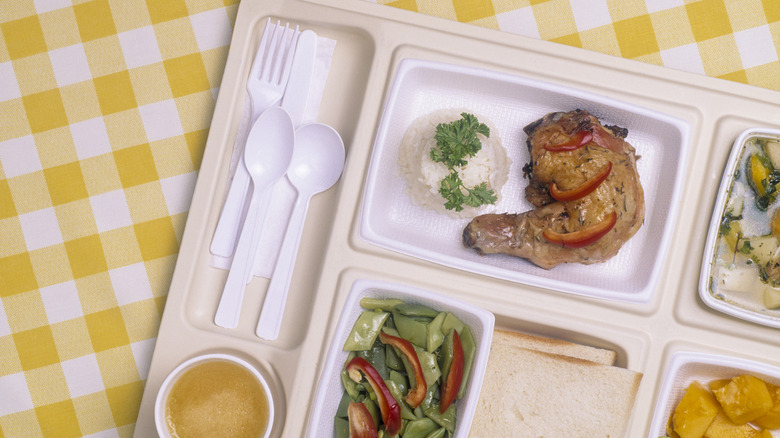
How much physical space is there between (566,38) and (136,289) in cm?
204

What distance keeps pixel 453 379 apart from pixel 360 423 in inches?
13.1

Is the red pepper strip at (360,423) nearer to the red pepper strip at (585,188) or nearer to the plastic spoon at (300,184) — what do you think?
the plastic spoon at (300,184)

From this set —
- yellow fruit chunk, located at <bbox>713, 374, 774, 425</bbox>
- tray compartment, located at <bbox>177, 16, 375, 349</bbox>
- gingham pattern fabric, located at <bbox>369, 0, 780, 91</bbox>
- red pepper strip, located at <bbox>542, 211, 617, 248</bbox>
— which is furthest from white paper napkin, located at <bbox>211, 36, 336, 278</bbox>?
yellow fruit chunk, located at <bbox>713, 374, 774, 425</bbox>

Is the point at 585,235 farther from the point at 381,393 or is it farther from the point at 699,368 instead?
the point at 381,393

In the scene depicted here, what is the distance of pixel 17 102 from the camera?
7.31 feet

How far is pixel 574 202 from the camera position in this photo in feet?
5.99

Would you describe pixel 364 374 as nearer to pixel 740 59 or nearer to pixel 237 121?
pixel 237 121

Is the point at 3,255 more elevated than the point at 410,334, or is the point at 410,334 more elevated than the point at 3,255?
the point at 3,255

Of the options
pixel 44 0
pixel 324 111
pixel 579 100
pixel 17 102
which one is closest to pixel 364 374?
pixel 324 111

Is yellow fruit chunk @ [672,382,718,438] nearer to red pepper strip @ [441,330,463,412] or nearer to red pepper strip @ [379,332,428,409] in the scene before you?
red pepper strip @ [441,330,463,412]

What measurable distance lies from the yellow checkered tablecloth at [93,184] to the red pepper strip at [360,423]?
0.99m

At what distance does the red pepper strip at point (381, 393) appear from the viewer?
1.69 meters

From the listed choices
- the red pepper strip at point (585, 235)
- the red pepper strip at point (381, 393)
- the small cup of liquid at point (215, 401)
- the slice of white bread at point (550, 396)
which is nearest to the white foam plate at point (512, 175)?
the red pepper strip at point (585, 235)

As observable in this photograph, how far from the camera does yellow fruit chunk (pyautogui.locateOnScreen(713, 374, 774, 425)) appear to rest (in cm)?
180
